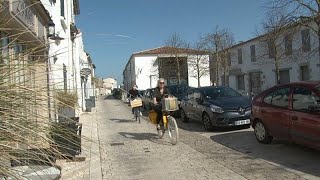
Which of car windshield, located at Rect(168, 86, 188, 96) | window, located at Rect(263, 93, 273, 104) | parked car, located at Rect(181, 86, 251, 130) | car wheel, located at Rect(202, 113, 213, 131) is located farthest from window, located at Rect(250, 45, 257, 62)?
window, located at Rect(263, 93, 273, 104)

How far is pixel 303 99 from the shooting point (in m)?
7.67

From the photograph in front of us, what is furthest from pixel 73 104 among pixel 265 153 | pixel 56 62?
pixel 265 153

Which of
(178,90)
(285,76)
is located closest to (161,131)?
(178,90)

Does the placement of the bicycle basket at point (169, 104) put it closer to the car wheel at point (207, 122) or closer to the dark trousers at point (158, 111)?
the dark trousers at point (158, 111)

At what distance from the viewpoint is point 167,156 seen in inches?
322

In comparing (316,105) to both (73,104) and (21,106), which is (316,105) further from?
(21,106)

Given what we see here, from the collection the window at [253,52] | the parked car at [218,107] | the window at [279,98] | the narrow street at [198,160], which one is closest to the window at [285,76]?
the window at [253,52]

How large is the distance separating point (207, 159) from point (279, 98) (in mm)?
2170

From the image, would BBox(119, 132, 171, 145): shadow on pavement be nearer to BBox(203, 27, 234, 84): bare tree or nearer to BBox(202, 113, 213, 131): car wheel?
BBox(202, 113, 213, 131): car wheel

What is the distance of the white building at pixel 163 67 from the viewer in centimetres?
4305

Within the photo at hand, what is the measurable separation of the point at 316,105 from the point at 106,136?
264 inches

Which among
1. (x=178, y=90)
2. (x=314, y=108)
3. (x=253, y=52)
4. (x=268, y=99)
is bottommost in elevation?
(x=314, y=108)

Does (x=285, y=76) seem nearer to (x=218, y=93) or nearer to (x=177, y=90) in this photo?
(x=177, y=90)

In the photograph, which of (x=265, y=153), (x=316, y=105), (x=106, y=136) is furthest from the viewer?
(x=106, y=136)
